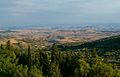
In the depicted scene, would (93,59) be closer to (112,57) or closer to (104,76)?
(104,76)

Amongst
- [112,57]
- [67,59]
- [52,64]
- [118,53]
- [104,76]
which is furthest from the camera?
[118,53]

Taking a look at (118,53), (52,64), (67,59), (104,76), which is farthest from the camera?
(118,53)

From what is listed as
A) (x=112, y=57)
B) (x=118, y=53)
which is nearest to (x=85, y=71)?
(x=112, y=57)

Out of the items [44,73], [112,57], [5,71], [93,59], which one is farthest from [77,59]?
[112,57]

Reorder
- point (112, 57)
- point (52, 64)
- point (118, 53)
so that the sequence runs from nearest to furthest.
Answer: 1. point (52, 64)
2. point (112, 57)
3. point (118, 53)

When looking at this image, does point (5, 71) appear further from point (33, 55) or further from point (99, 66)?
point (99, 66)

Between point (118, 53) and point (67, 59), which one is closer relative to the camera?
point (67, 59)

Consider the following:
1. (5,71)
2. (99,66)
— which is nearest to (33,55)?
(5,71)

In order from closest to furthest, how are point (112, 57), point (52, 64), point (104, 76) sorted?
point (104, 76)
point (52, 64)
point (112, 57)
